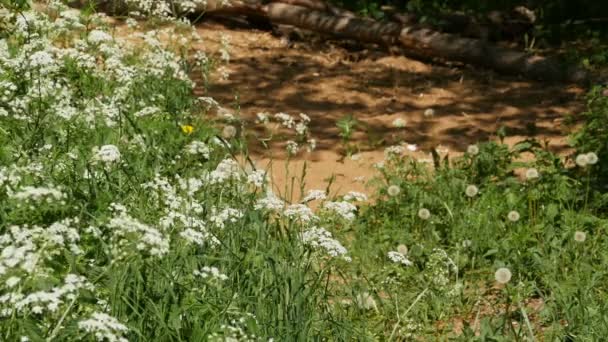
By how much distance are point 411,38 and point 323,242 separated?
6.11m

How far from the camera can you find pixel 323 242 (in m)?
4.20

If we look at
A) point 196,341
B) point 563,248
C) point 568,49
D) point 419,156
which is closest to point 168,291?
point 196,341

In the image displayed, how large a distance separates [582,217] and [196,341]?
9.42 feet

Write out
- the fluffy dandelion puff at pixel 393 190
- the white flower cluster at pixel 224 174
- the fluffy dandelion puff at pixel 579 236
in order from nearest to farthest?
1. the white flower cluster at pixel 224 174
2. the fluffy dandelion puff at pixel 579 236
3. the fluffy dandelion puff at pixel 393 190

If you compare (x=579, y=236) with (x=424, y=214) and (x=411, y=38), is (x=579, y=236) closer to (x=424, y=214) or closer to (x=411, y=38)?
(x=424, y=214)

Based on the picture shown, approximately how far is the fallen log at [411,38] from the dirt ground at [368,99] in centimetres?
11

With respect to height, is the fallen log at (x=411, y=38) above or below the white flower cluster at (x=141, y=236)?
below

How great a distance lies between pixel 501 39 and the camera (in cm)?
1053

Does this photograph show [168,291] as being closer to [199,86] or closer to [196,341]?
[196,341]

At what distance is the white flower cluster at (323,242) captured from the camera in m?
4.14

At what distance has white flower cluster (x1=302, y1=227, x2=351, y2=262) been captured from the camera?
13.6 feet

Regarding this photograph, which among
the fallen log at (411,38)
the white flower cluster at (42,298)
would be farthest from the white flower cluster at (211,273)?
the fallen log at (411,38)

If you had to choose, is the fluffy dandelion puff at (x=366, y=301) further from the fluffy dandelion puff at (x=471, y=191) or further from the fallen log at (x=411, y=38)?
the fallen log at (x=411, y=38)

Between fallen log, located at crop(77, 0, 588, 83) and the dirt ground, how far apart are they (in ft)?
0.35
